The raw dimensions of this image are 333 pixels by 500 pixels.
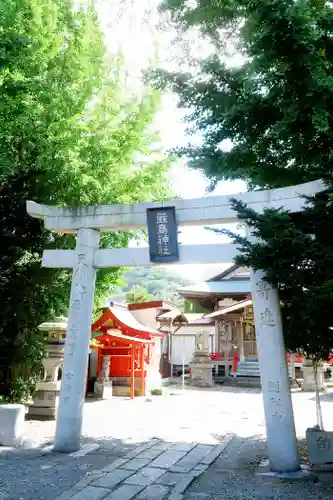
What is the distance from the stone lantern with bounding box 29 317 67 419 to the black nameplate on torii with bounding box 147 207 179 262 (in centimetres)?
399

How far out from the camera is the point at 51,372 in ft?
30.8

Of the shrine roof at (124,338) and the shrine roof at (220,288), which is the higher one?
the shrine roof at (220,288)

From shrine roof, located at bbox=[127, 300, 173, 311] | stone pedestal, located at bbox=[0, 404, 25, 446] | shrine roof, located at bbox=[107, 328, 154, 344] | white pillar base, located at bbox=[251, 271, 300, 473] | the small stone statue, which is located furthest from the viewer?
the small stone statue

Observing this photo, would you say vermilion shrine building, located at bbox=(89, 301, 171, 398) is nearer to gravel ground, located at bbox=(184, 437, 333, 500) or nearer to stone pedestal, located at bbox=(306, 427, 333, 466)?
gravel ground, located at bbox=(184, 437, 333, 500)

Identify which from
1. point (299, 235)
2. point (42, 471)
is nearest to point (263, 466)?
point (42, 471)

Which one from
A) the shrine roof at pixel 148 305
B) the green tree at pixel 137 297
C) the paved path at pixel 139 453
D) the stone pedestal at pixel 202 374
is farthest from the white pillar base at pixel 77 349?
the green tree at pixel 137 297

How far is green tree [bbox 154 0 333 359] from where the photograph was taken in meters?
4.62

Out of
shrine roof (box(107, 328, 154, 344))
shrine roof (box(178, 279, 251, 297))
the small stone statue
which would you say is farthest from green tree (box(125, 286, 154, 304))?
shrine roof (box(107, 328, 154, 344))

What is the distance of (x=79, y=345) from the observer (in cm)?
661

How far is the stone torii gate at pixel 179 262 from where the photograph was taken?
18.3ft

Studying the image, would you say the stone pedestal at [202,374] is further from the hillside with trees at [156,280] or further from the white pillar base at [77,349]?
the hillside with trees at [156,280]

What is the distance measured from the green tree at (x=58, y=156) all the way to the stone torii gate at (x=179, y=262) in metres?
1.80

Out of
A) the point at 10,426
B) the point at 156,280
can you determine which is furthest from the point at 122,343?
the point at 156,280

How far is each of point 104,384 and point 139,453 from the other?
817cm
